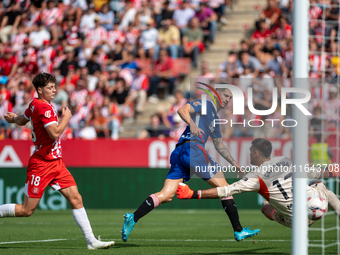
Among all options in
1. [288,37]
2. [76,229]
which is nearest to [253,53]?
[288,37]

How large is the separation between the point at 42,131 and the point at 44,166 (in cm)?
45

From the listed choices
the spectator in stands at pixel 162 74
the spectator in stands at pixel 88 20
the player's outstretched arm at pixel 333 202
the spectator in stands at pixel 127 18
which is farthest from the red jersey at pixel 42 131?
the spectator in stands at pixel 88 20

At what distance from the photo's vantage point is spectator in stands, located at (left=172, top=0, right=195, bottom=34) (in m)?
18.5

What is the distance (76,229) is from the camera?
31.9ft

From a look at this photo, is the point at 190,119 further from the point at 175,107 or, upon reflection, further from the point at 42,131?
the point at 175,107

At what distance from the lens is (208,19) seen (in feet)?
60.2

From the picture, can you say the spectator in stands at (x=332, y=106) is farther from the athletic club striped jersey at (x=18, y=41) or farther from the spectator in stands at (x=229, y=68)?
the athletic club striped jersey at (x=18, y=41)

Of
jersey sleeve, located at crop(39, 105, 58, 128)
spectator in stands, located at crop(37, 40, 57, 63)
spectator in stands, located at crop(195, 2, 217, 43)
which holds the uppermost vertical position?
spectator in stands, located at crop(195, 2, 217, 43)

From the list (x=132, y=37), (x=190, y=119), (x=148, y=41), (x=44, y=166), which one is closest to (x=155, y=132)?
(x=148, y=41)

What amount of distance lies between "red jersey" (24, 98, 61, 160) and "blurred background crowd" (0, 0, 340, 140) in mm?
6980

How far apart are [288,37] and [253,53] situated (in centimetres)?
115

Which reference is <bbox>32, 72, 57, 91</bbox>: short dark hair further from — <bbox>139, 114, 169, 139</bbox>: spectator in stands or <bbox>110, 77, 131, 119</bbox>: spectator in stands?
<bbox>110, 77, 131, 119</bbox>: spectator in stands

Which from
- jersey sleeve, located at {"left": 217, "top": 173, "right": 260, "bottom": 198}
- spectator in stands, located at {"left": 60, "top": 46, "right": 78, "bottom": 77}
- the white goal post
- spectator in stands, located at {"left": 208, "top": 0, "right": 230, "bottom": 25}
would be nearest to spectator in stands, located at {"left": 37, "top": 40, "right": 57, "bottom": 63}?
spectator in stands, located at {"left": 60, "top": 46, "right": 78, "bottom": 77}

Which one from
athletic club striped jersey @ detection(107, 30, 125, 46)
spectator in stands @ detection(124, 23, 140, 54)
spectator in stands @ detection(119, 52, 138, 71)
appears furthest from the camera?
athletic club striped jersey @ detection(107, 30, 125, 46)
